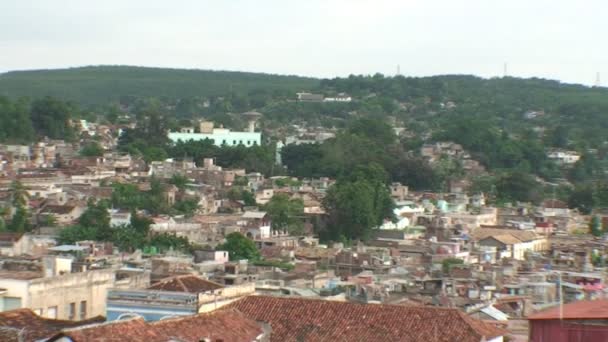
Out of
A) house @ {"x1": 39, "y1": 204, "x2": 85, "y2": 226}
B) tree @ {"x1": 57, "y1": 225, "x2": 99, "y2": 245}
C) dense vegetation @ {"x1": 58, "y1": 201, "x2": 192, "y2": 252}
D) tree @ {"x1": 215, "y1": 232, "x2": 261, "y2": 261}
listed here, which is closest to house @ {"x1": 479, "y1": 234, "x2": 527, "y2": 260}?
tree @ {"x1": 215, "y1": 232, "x2": 261, "y2": 261}

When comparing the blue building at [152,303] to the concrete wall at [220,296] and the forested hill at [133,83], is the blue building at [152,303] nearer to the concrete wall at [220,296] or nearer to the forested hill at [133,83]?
the concrete wall at [220,296]

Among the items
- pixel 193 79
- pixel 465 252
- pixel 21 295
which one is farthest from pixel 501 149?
pixel 193 79

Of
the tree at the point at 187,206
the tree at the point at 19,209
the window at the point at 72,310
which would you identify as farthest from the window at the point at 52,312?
the tree at the point at 187,206

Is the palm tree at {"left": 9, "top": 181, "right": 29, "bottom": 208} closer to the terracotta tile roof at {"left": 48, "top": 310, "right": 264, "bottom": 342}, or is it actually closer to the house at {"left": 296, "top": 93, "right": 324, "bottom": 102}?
the terracotta tile roof at {"left": 48, "top": 310, "right": 264, "bottom": 342}

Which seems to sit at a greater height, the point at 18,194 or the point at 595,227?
the point at 18,194

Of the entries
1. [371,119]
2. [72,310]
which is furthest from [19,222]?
[371,119]

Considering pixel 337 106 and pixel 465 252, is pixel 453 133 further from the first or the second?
pixel 465 252

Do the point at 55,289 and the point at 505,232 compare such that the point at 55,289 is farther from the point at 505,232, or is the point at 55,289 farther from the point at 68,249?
the point at 505,232
